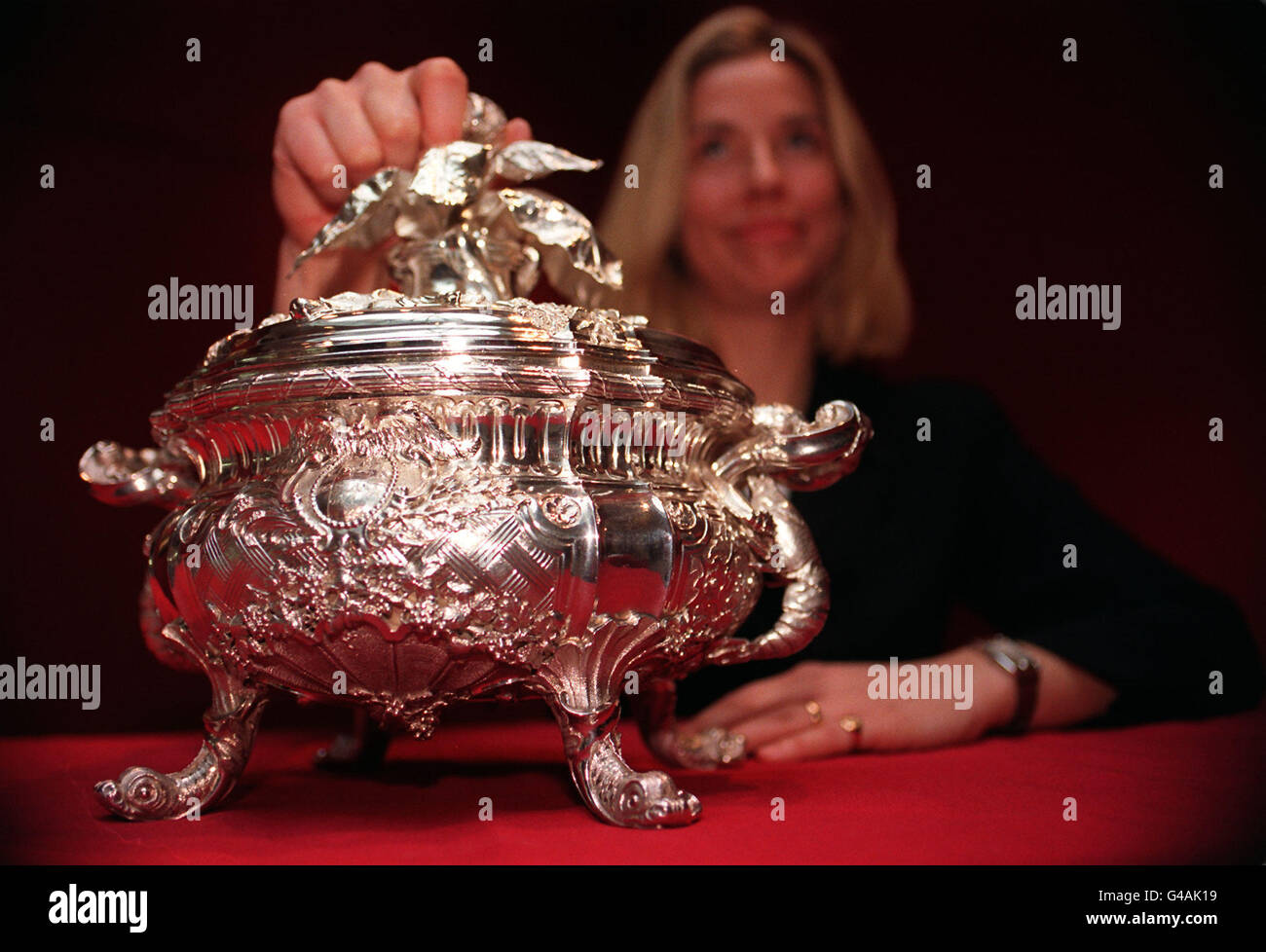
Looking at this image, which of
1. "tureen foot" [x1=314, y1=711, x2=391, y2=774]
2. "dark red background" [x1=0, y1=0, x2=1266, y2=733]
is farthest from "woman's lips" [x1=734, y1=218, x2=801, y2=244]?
"tureen foot" [x1=314, y1=711, x2=391, y2=774]

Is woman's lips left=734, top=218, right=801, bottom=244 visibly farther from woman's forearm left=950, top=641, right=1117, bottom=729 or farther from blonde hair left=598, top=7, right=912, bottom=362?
woman's forearm left=950, top=641, right=1117, bottom=729

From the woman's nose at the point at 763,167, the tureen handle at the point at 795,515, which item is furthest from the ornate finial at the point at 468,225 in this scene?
the woman's nose at the point at 763,167

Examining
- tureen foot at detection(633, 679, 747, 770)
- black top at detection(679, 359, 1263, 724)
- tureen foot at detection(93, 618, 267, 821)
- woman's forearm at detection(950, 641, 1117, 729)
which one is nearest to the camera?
tureen foot at detection(93, 618, 267, 821)

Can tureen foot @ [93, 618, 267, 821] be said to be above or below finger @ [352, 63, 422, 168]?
below

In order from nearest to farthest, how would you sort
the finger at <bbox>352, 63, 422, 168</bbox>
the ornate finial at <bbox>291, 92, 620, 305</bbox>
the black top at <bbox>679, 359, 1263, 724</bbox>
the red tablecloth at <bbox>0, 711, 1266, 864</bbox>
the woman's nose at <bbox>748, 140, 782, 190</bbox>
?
the red tablecloth at <bbox>0, 711, 1266, 864</bbox>, the ornate finial at <bbox>291, 92, 620, 305</bbox>, the finger at <bbox>352, 63, 422, 168</bbox>, the black top at <bbox>679, 359, 1263, 724</bbox>, the woman's nose at <bbox>748, 140, 782, 190</bbox>

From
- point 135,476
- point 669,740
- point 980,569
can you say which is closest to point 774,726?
point 669,740

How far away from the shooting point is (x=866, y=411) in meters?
1.92

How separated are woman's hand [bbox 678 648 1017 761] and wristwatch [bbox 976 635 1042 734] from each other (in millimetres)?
11

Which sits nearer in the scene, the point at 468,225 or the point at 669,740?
the point at 468,225

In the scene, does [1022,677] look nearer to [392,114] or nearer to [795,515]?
[795,515]

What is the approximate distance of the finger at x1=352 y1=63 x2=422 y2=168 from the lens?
4.36 ft

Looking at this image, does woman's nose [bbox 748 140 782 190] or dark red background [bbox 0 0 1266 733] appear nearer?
dark red background [bbox 0 0 1266 733]

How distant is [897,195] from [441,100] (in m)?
1.10

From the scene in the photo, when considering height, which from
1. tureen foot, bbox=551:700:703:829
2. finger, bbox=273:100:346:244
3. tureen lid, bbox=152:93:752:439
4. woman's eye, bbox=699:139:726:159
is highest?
woman's eye, bbox=699:139:726:159
